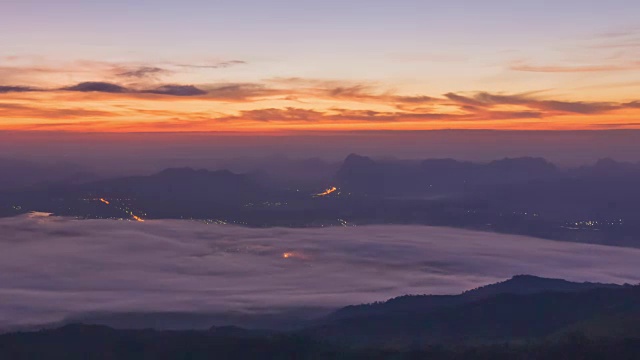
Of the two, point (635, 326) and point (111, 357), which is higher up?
point (635, 326)

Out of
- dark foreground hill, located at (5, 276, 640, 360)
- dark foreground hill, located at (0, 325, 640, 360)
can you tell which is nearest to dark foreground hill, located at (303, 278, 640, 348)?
dark foreground hill, located at (5, 276, 640, 360)

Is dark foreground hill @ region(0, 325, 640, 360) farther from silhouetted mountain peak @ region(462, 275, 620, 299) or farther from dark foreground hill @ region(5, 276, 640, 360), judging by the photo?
silhouetted mountain peak @ region(462, 275, 620, 299)

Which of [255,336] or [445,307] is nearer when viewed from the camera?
[255,336]

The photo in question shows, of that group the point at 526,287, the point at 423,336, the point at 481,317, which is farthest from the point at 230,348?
the point at 526,287

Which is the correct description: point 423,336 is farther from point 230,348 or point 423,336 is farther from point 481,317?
point 230,348

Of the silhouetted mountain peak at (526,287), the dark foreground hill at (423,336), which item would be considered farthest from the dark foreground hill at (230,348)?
the silhouetted mountain peak at (526,287)

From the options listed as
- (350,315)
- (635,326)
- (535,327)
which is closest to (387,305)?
(350,315)

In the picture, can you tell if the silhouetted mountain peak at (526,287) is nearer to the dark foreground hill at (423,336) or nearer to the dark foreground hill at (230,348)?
the dark foreground hill at (423,336)

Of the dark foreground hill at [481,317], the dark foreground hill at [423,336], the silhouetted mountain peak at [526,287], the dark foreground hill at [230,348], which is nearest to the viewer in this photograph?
the dark foreground hill at [230,348]

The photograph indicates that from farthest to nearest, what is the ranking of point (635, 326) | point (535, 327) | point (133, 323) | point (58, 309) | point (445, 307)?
point (58, 309)
point (133, 323)
point (445, 307)
point (535, 327)
point (635, 326)

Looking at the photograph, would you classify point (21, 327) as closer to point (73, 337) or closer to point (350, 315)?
point (73, 337)

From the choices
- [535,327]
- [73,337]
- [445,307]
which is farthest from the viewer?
[445,307]
